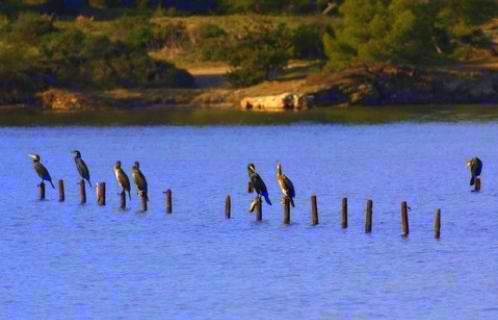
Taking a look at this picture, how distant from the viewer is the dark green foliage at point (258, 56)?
72.2 metres

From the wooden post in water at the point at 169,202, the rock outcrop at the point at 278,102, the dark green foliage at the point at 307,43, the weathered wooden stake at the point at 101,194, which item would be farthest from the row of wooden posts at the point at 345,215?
the dark green foliage at the point at 307,43

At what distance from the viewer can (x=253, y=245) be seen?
33125 mm

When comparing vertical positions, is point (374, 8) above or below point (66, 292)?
above

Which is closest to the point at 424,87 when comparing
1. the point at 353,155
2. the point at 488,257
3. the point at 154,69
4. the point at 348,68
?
the point at 348,68

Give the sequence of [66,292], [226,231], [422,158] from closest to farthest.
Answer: [66,292]
[226,231]
[422,158]

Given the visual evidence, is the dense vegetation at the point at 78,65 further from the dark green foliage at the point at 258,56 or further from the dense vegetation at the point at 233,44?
the dark green foliage at the point at 258,56

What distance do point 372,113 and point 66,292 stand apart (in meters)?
39.8

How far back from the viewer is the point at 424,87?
71.6 meters

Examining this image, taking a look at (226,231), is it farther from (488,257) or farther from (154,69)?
(154,69)

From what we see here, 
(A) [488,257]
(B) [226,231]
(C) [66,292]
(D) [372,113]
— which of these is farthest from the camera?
(D) [372,113]

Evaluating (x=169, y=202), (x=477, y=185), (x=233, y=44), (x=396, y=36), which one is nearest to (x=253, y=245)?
(x=169, y=202)

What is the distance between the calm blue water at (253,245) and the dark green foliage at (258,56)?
61.5ft

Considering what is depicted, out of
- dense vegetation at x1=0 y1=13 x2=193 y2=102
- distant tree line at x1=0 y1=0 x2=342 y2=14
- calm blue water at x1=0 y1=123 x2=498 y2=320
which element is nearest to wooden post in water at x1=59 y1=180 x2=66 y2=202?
calm blue water at x1=0 y1=123 x2=498 y2=320

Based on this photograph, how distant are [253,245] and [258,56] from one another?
39.8 m
